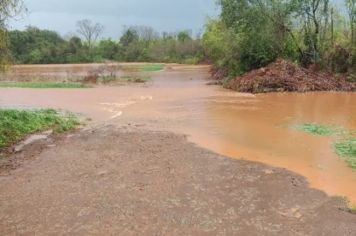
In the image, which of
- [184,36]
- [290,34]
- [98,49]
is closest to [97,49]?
[98,49]

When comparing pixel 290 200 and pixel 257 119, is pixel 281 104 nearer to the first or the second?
pixel 257 119

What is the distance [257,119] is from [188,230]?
9521 mm

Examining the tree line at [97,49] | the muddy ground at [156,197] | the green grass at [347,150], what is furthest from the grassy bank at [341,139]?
the tree line at [97,49]

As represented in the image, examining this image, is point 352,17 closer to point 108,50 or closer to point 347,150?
point 347,150

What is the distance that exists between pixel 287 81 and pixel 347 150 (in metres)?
14.3

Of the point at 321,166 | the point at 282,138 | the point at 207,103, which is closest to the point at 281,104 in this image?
the point at 207,103

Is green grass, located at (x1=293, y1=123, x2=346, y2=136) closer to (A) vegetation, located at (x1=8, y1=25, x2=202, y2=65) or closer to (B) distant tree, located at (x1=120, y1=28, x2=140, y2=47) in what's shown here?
(A) vegetation, located at (x1=8, y1=25, x2=202, y2=65)

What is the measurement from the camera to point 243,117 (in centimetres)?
1505

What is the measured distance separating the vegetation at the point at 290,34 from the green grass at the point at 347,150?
1688 centimetres

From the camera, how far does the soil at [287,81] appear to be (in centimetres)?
2341

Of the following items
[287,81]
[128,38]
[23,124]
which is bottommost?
[23,124]

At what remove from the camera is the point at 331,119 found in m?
14.6

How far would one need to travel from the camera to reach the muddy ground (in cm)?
569

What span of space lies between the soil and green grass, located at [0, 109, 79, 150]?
40.3 ft
